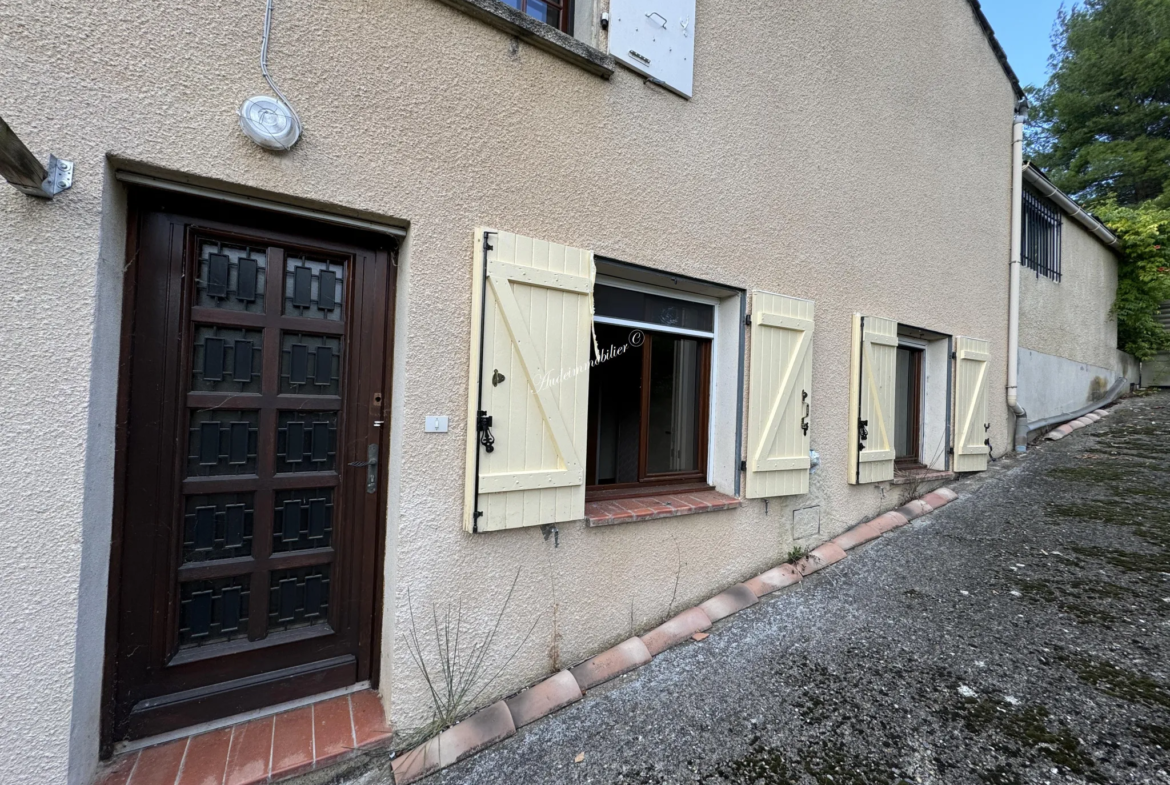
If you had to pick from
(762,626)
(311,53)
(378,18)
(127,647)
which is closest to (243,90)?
(311,53)

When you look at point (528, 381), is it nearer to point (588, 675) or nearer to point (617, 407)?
point (617, 407)

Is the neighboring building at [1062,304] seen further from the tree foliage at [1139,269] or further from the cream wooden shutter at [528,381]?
the cream wooden shutter at [528,381]

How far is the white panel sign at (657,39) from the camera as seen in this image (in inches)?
110

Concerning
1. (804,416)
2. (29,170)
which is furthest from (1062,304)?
(29,170)

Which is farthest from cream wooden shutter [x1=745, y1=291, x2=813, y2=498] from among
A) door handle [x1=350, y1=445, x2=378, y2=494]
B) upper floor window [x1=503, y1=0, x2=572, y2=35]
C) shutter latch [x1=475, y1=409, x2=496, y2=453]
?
door handle [x1=350, y1=445, x2=378, y2=494]

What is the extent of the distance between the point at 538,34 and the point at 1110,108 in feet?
73.8

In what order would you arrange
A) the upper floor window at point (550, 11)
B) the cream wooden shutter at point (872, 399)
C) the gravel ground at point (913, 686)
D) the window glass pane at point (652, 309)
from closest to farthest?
the gravel ground at point (913, 686), the upper floor window at point (550, 11), the window glass pane at point (652, 309), the cream wooden shutter at point (872, 399)

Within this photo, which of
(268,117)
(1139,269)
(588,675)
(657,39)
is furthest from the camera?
(1139,269)

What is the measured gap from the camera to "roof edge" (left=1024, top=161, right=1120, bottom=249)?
21.2 ft

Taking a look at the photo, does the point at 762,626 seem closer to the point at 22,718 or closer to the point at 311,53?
the point at 22,718

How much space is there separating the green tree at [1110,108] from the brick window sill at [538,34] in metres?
18.8

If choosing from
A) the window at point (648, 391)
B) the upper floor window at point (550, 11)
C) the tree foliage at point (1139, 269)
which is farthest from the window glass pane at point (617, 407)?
the tree foliage at point (1139, 269)

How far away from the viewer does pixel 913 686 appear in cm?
245

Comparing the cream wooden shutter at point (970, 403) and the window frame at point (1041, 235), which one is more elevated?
the window frame at point (1041, 235)
